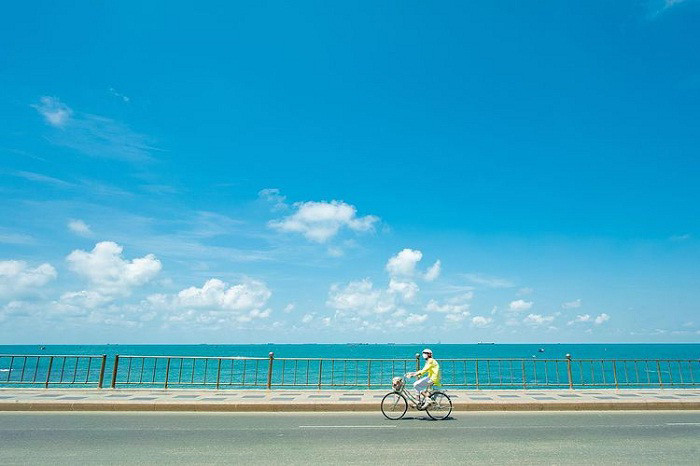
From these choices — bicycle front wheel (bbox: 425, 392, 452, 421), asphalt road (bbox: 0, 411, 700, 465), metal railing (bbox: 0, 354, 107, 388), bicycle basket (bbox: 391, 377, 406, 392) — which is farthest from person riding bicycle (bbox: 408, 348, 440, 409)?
metal railing (bbox: 0, 354, 107, 388)

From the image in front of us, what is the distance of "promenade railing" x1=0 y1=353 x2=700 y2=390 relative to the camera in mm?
16328

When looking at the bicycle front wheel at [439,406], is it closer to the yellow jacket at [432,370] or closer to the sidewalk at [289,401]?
the yellow jacket at [432,370]

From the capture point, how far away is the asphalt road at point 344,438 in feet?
23.5

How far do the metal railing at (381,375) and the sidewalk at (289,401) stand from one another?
2.25 feet

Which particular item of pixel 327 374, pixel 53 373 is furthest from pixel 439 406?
pixel 53 373

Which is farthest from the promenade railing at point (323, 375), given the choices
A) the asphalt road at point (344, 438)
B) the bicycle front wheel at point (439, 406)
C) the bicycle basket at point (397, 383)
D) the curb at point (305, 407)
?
the bicycle basket at point (397, 383)

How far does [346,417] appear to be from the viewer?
38.6ft

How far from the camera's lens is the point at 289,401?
13.7m

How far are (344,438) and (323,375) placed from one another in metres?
61.6

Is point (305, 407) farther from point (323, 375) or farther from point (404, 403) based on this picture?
point (323, 375)

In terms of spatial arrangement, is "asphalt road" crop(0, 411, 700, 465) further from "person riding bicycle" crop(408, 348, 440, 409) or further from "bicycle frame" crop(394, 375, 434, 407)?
"person riding bicycle" crop(408, 348, 440, 409)

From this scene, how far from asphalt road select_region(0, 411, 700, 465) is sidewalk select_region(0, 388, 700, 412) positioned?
0.74m

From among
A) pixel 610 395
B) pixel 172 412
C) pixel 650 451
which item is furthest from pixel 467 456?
pixel 610 395

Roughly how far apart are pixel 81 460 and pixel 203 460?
180 centimetres
